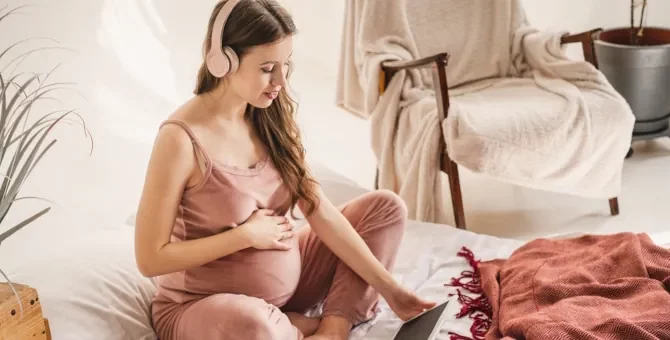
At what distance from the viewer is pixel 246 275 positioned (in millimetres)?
1525

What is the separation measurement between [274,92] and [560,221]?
4.82 ft

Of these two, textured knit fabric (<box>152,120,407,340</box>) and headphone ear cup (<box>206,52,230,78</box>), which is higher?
headphone ear cup (<box>206,52,230,78</box>)

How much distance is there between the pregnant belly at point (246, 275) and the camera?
1.52 meters

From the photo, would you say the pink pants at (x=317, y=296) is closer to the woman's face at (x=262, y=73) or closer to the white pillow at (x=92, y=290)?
the white pillow at (x=92, y=290)

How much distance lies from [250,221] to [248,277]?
0.11m

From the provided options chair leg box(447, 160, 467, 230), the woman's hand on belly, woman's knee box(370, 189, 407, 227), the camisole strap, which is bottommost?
chair leg box(447, 160, 467, 230)

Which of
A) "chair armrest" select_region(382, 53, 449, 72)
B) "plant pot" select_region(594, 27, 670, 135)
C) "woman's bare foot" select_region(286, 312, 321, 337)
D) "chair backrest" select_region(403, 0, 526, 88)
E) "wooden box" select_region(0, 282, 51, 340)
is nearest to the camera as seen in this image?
"wooden box" select_region(0, 282, 51, 340)

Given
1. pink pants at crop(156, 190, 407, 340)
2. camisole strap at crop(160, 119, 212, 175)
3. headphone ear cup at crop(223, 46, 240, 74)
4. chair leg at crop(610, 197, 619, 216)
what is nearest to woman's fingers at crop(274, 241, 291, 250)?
pink pants at crop(156, 190, 407, 340)

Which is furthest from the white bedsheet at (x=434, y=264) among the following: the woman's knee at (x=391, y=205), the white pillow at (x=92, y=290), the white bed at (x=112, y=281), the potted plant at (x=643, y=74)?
the potted plant at (x=643, y=74)

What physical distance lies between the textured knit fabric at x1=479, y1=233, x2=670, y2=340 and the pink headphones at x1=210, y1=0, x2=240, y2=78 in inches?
27.7

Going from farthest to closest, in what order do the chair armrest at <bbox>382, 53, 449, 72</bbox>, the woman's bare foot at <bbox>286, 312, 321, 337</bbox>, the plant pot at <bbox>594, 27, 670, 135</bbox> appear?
the plant pot at <bbox>594, 27, 670, 135</bbox> < the chair armrest at <bbox>382, 53, 449, 72</bbox> < the woman's bare foot at <bbox>286, 312, 321, 337</bbox>

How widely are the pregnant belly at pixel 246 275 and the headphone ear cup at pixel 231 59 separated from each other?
355 millimetres

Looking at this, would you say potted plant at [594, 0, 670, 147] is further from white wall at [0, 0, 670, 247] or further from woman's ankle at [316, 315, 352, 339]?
woman's ankle at [316, 315, 352, 339]

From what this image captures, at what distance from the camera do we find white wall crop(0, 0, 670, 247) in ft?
6.64
